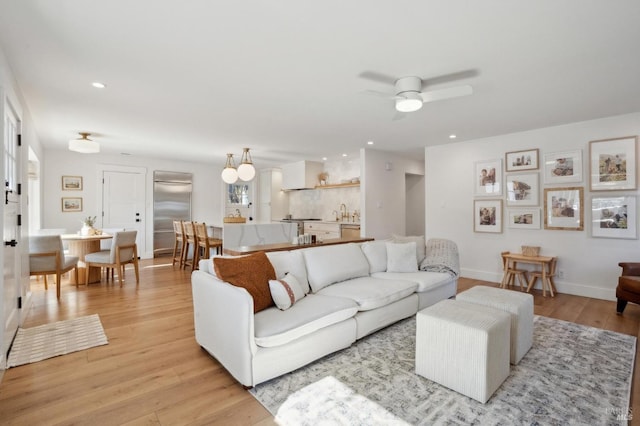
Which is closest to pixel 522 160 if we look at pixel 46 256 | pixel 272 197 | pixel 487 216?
pixel 487 216

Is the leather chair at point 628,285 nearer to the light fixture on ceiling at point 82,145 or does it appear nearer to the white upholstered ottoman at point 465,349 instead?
the white upholstered ottoman at point 465,349

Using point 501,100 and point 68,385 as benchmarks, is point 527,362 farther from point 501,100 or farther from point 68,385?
point 68,385

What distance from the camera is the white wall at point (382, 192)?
20.2ft

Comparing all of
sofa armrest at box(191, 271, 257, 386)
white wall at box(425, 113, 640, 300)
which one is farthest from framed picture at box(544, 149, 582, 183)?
sofa armrest at box(191, 271, 257, 386)

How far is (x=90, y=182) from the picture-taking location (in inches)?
275

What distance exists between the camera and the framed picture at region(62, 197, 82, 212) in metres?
6.69

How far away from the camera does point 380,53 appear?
7.95ft

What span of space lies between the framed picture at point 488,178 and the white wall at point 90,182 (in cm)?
549

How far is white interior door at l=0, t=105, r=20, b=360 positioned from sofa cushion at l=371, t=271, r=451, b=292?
340cm

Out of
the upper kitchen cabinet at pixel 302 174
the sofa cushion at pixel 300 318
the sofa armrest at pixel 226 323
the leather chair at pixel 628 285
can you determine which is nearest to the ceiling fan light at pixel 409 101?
the sofa cushion at pixel 300 318

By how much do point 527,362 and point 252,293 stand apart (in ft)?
7.34

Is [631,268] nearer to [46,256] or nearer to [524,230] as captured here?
[524,230]

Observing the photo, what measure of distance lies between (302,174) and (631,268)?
602 centimetres

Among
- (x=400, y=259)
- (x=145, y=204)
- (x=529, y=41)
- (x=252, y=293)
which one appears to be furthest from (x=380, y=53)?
(x=145, y=204)
